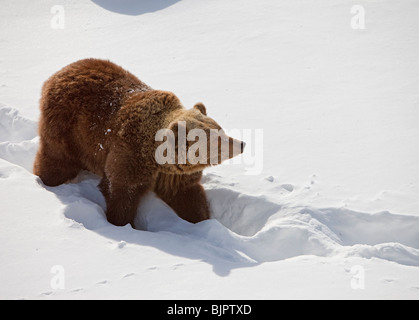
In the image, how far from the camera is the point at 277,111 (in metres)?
6.77

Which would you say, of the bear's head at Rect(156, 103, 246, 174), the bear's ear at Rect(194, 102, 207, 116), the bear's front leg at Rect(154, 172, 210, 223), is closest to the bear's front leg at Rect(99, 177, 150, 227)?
the bear's front leg at Rect(154, 172, 210, 223)

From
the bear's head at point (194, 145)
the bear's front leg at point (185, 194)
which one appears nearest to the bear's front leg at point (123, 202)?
the bear's front leg at point (185, 194)

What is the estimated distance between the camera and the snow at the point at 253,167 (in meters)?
3.63

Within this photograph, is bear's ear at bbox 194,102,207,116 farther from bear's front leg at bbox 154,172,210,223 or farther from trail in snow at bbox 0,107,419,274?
trail in snow at bbox 0,107,419,274

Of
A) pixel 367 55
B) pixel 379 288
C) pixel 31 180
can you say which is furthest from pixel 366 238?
pixel 367 55

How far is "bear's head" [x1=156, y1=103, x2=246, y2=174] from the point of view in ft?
14.9

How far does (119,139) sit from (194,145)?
28.2 inches

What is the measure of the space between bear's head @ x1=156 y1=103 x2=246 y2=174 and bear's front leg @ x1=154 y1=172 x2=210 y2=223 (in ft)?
0.90

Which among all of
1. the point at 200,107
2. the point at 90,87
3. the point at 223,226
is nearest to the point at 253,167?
the point at 200,107

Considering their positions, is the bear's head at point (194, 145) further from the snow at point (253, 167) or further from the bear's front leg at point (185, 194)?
the snow at point (253, 167)

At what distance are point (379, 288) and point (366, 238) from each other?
3.63ft

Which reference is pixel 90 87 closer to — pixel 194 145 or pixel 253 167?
pixel 194 145

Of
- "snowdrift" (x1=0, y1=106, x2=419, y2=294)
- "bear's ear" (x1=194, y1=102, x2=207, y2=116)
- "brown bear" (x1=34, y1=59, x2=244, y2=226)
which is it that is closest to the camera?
"snowdrift" (x1=0, y1=106, x2=419, y2=294)
